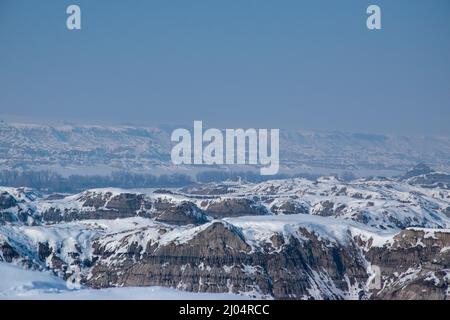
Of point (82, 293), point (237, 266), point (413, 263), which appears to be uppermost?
point (82, 293)

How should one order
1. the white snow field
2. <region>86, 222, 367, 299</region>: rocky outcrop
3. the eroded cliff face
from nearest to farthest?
the white snow field < the eroded cliff face < <region>86, 222, 367, 299</region>: rocky outcrop

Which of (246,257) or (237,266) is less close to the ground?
(246,257)

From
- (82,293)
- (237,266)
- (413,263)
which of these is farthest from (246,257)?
(82,293)

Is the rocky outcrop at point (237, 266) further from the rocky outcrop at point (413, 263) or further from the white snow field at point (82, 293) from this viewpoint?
the white snow field at point (82, 293)

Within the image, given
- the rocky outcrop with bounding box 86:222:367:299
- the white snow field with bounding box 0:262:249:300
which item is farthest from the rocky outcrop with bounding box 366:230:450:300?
the white snow field with bounding box 0:262:249:300

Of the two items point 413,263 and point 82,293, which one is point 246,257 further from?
point 82,293

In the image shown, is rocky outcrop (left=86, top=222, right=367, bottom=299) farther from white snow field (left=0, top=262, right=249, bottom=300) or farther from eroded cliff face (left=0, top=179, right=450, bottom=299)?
white snow field (left=0, top=262, right=249, bottom=300)

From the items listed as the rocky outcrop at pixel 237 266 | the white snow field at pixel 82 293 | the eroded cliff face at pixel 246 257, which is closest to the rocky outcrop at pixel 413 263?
the eroded cliff face at pixel 246 257

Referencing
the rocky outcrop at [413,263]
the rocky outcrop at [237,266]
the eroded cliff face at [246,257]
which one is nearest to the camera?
the rocky outcrop at [413,263]

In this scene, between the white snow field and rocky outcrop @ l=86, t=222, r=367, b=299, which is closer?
the white snow field

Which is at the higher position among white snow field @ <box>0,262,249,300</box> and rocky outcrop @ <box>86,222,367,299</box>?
white snow field @ <box>0,262,249,300</box>

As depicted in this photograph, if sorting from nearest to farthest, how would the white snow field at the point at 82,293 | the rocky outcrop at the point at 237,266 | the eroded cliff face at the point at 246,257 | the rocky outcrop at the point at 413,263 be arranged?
the white snow field at the point at 82,293
the rocky outcrop at the point at 413,263
the eroded cliff face at the point at 246,257
the rocky outcrop at the point at 237,266
